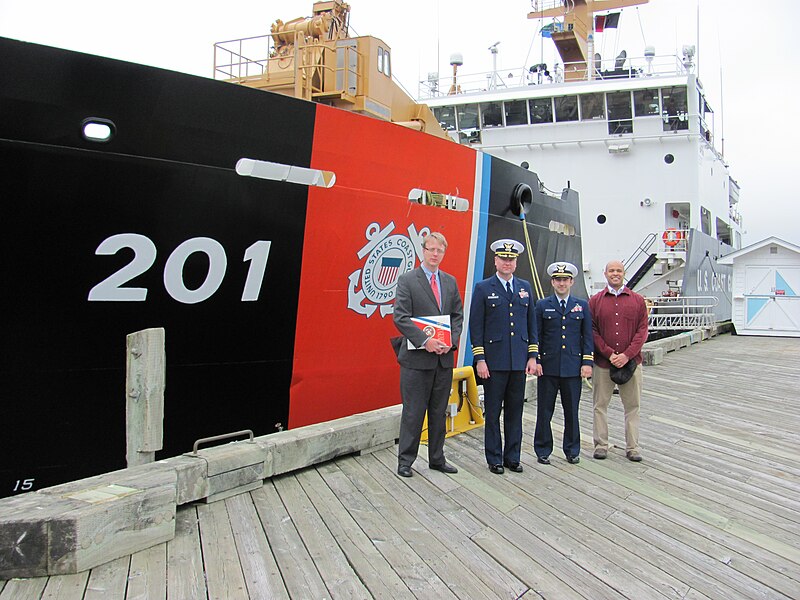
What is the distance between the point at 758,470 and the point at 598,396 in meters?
1.09

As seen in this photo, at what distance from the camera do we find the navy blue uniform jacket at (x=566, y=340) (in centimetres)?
370

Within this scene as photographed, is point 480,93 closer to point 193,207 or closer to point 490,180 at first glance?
point 490,180

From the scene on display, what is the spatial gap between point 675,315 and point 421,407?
10735mm

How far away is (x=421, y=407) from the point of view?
3.36 m

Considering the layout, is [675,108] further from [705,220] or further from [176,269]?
[176,269]

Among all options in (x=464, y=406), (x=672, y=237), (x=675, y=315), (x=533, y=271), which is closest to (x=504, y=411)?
(x=464, y=406)

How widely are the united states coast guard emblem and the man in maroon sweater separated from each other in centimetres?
152

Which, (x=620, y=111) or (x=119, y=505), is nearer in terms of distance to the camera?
(x=119, y=505)

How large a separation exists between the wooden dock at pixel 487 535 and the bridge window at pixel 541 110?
1051 cm

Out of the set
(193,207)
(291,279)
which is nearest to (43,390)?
(193,207)

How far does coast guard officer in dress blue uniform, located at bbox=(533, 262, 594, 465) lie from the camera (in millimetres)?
3701

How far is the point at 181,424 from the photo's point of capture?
147 inches

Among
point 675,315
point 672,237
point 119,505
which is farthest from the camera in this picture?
point 672,237

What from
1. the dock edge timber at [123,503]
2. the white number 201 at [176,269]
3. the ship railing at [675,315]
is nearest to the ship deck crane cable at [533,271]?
the white number 201 at [176,269]
